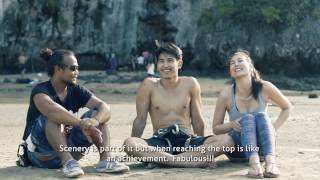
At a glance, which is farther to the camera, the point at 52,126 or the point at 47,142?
the point at 47,142

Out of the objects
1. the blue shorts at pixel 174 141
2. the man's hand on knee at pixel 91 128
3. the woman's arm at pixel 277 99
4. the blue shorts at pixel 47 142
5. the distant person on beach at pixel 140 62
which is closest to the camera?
the man's hand on knee at pixel 91 128

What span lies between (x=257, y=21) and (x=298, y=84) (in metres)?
6.45

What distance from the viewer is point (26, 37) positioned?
3691 centimetres

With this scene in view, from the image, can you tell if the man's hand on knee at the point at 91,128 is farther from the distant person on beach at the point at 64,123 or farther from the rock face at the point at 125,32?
the rock face at the point at 125,32

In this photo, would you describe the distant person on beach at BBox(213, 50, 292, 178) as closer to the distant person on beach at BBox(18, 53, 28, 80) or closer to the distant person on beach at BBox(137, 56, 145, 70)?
the distant person on beach at BBox(18, 53, 28, 80)

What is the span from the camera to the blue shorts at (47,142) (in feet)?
20.0

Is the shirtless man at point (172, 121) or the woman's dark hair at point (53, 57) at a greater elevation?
the woman's dark hair at point (53, 57)

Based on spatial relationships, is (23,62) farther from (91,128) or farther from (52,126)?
(91,128)

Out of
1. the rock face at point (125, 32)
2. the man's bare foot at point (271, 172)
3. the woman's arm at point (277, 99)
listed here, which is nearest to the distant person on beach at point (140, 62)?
the rock face at point (125, 32)

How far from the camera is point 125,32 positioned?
37.0 metres

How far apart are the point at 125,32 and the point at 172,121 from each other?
1209 inches

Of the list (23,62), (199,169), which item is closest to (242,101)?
(199,169)

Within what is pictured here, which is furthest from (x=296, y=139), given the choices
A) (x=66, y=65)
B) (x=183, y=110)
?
(x=66, y=65)

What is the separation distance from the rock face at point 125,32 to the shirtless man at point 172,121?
2805 cm
